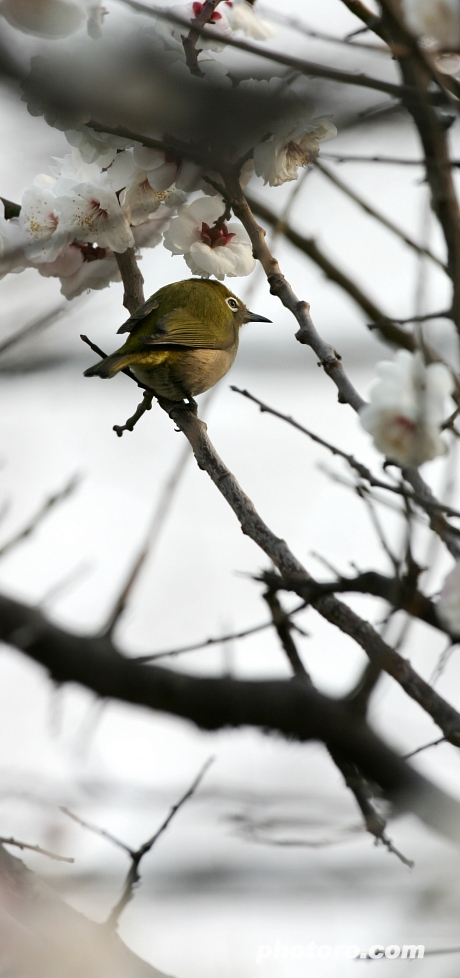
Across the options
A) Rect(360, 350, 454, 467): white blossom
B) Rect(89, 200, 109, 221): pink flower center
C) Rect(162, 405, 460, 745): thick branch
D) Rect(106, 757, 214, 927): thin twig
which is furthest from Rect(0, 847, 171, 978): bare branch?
Rect(89, 200, 109, 221): pink flower center

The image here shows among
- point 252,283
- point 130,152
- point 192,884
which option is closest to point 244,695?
point 192,884

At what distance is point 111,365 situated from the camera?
3.40 meters

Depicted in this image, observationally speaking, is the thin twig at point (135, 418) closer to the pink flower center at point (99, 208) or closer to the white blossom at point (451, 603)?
the pink flower center at point (99, 208)

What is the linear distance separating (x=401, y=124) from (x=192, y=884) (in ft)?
5.37

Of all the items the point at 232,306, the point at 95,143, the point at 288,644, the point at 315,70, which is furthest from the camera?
the point at 232,306

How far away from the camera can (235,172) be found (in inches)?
85.5

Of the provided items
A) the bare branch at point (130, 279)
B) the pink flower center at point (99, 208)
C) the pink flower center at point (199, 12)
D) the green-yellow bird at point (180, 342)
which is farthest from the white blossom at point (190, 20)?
the green-yellow bird at point (180, 342)

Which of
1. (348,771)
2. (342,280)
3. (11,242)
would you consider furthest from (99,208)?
(342,280)

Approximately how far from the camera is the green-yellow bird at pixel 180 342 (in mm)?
3709

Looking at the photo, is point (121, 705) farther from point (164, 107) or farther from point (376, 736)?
point (164, 107)

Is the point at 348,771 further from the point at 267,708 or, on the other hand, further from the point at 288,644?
the point at 288,644

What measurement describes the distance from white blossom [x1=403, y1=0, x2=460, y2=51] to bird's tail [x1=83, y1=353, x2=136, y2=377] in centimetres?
161

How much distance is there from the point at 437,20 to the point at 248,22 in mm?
731

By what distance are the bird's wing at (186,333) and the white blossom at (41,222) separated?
1043 millimetres
